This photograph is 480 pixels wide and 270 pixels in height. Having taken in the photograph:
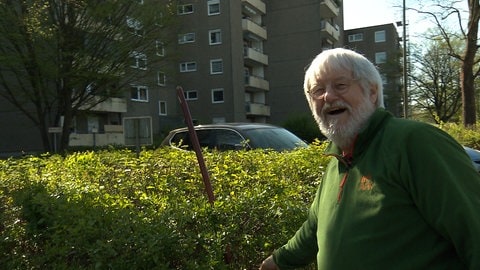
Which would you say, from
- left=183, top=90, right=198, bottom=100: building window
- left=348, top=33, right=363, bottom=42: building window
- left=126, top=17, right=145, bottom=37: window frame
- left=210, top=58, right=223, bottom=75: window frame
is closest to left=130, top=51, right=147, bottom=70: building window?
left=126, top=17, right=145, bottom=37: window frame

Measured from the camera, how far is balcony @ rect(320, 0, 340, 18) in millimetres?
53350

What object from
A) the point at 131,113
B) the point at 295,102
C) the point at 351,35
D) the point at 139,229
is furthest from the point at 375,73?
the point at 351,35

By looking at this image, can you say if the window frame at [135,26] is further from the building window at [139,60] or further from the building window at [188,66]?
the building window at [188,66]

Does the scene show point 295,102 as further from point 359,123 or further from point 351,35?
point 359,123

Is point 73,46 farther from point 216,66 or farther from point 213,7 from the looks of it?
point 213,7

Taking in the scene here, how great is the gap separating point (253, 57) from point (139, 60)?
28403mm

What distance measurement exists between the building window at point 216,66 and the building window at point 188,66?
185 cm

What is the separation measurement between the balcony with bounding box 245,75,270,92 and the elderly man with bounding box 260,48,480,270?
158 feet

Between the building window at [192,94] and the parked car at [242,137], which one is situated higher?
the building window at [192,94]

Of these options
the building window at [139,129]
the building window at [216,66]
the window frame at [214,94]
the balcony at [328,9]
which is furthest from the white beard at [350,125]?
the balcony at [328,9]

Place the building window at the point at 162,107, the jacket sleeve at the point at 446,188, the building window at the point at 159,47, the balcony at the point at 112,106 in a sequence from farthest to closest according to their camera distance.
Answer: the building window at the point at 162,107 → the balcony at the point at 112,106 → the building window at the point at 159,47 → the jacket sleeve at the point at 446,188

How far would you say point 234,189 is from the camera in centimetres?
455

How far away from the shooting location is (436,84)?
169 feet

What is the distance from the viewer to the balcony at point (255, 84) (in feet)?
166
